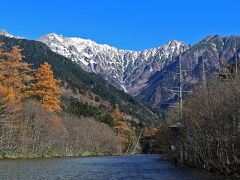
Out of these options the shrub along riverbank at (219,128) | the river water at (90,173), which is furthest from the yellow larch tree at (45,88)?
the shrub along riverbank at (219,128)

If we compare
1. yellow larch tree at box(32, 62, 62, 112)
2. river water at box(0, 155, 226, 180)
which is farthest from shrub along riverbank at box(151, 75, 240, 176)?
yellow larch tree at box(32, 62, 62, 112)

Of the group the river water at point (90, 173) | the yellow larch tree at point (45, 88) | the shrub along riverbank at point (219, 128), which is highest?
the yellow larch tree at point (45, 88)

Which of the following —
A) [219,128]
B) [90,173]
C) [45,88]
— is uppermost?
[45,88]

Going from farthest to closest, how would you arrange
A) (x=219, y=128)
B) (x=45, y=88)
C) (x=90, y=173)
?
(x=45, y=88)
(x=90, y=173)
(x=219, y=128)

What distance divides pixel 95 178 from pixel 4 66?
45985 millimetres

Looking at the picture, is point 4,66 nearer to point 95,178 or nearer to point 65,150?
point 65,150

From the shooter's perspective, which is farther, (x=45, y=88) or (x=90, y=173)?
(x=45, y=88)

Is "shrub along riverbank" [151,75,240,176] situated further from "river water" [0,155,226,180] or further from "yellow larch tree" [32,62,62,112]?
"yellow larch tree" [32,62,62,112]

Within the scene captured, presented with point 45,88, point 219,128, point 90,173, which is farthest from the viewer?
point 45,88

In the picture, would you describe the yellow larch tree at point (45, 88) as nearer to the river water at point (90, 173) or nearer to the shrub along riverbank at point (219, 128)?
the river water at point (90, 173)

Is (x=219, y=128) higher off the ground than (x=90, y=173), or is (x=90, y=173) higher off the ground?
(x=219, y=128)

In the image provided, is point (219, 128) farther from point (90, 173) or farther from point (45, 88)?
point (45, 88)

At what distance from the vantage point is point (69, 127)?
79.9 m

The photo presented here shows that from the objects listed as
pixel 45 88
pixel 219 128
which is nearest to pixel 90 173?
pixel 219 128
